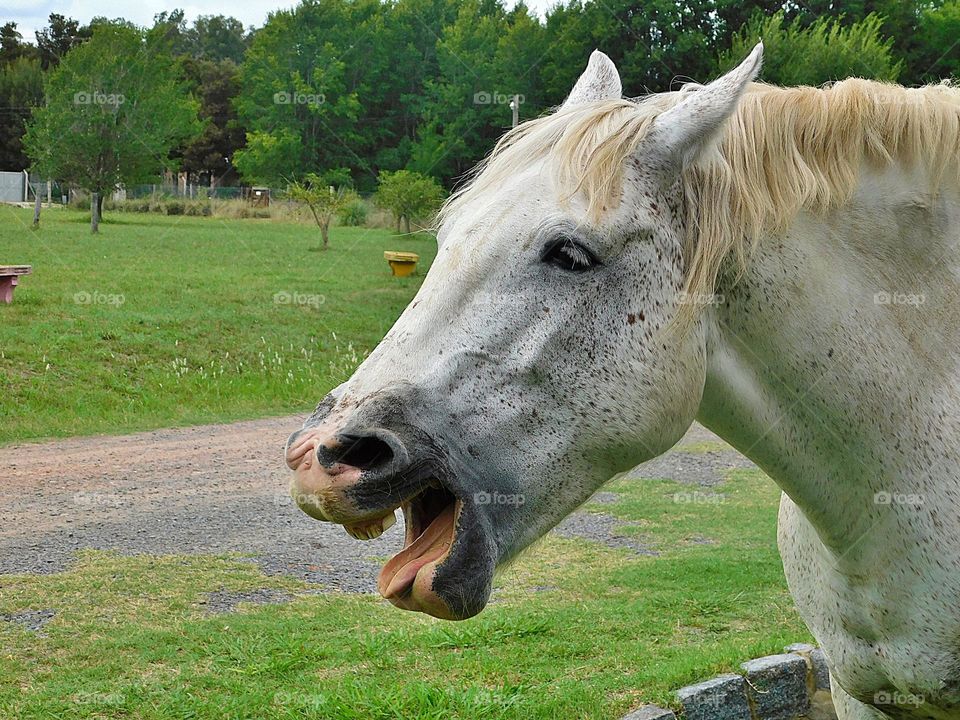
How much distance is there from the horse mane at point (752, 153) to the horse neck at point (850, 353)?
52 mm

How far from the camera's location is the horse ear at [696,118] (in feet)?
5.65

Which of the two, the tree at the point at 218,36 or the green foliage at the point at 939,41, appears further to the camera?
the tree at the point at 218,36

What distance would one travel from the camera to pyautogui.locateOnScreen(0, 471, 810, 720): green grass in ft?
12.8

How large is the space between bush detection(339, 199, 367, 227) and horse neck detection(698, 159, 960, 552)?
2216cm

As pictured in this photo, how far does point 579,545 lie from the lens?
6703 millimetres

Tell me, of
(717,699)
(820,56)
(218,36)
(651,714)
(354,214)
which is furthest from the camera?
(218,36)

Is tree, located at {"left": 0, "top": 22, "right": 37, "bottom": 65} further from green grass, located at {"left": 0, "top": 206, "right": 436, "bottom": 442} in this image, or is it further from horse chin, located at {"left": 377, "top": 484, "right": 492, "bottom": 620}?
horse chin, located at {"left": 377, "top": 484, "right": 492, "bottom": 620}

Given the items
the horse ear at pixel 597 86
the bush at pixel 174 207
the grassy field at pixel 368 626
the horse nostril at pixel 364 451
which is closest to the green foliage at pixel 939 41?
the grassy field at pixel 368 626

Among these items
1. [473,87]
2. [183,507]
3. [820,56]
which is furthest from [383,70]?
[183,507]

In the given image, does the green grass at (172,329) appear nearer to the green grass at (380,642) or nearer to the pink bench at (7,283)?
the pink bench at (7,283)

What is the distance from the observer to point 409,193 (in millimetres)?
22016

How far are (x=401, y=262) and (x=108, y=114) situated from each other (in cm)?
856

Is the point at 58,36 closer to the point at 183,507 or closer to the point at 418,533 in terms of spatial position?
the point at 183,507

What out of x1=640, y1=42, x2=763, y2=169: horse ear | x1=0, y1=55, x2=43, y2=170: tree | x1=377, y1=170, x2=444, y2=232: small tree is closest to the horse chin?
x1=640, y1=42, x2=763, y2=169: horse ear
